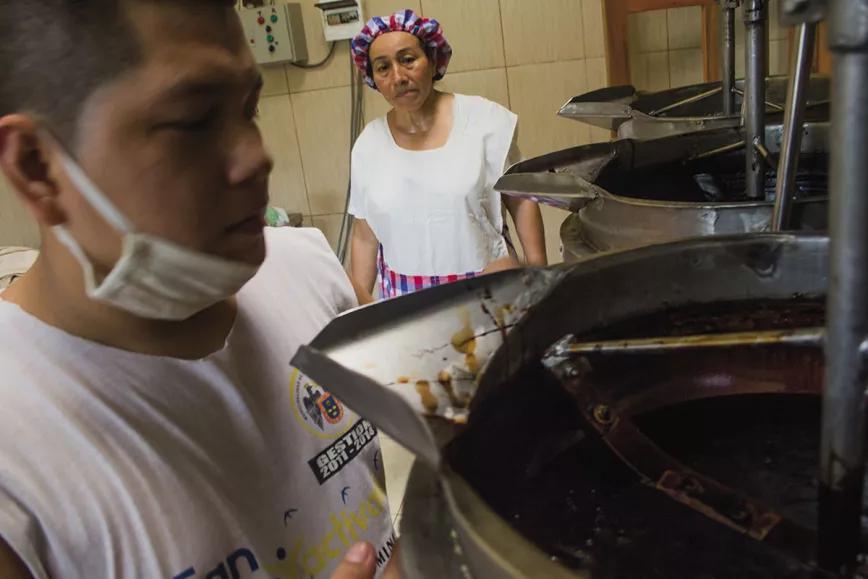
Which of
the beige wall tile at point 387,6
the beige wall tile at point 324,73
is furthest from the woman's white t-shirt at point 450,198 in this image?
the beige wall tile at point 324,73

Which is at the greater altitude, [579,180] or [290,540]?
[579,180]

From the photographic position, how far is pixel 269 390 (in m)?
0.88

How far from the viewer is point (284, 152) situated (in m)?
3.32

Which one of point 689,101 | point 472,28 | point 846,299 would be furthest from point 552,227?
point 846,299

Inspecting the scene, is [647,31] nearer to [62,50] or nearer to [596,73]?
[596,73]

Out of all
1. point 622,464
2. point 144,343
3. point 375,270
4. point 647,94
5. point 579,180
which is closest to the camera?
point 622,464

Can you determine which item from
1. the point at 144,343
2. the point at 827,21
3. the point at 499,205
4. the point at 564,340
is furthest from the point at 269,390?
the point at 499,205

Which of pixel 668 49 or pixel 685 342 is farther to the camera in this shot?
pixel 668 49

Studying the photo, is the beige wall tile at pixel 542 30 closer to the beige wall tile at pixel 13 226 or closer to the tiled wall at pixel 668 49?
the tiled wall at pixel 668 49

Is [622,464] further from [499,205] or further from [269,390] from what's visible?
[499,205]

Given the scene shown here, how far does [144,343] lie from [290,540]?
0.28 meters

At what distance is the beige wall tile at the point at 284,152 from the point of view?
3.25 m

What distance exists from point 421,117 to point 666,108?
2.55 feet

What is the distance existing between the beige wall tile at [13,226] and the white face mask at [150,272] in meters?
3.26
